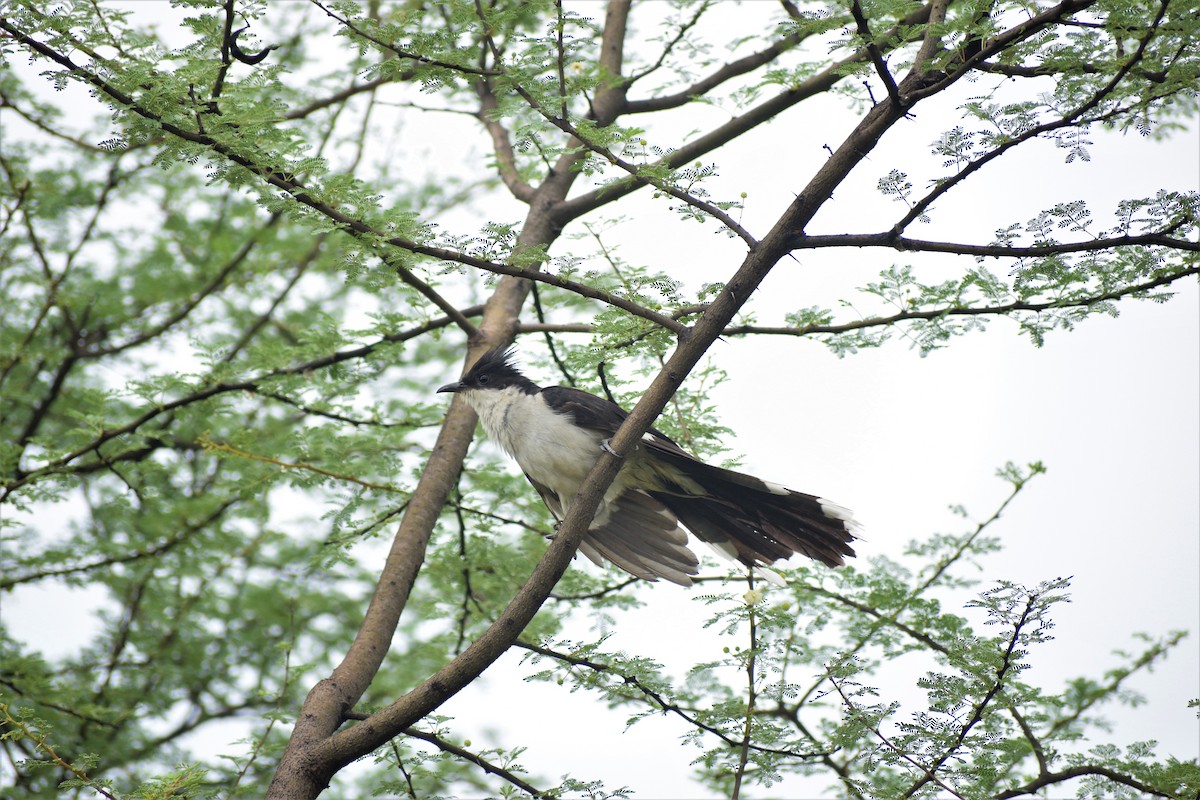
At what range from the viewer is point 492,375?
525 cm

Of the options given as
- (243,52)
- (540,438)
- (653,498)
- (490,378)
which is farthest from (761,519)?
(243,52)

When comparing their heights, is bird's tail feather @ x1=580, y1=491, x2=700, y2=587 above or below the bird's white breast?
below

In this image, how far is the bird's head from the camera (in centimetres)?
520

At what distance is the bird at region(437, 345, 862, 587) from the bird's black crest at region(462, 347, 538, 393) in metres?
0.01

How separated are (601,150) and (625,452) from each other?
38.8 inches

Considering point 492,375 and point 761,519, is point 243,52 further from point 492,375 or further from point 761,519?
point 761,519

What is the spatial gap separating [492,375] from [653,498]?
1035 millimetres

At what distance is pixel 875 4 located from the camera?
10.4 ft

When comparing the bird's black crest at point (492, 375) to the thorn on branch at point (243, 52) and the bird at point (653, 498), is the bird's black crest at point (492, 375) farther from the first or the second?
the thorn on branch at point (243, 52)

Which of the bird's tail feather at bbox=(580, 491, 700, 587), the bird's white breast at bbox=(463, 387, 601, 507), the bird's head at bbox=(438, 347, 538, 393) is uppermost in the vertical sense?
the bird's head at bbox=(438, 347, 538, 393)

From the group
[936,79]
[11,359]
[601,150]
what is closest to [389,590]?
[601,150]

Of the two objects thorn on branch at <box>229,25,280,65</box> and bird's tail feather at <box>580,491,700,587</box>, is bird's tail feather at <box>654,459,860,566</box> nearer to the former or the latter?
bird's tail feather at <box>580,491,700,587</box>

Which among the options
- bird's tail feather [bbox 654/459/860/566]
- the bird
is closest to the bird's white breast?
the bird

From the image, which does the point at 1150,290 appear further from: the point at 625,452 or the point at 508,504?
the point at 508,504
